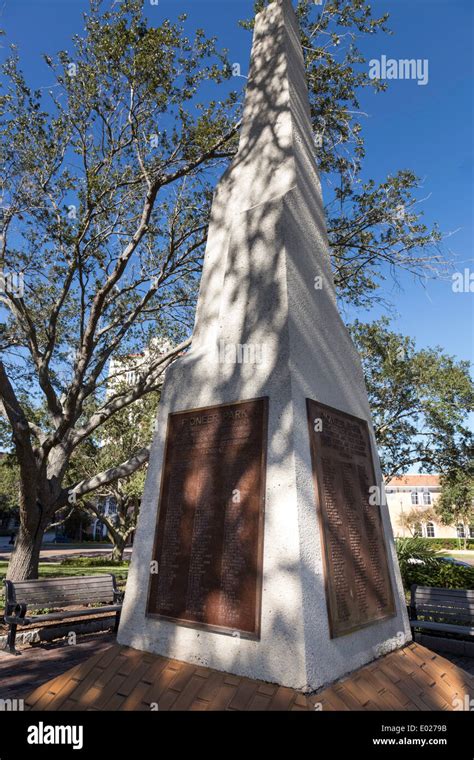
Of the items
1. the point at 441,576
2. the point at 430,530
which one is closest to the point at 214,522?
the point at 441,576

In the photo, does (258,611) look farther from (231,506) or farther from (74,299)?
(74,299)

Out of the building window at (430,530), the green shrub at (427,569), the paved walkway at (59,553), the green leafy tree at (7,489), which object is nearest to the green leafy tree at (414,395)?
the green shrub at (427,569)

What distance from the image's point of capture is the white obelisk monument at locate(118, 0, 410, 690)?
11.5 feet

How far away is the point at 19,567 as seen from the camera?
909 centimetres

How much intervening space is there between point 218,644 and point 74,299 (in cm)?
1334

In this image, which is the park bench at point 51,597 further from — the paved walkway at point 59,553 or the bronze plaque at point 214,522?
the paved walkway at point 59,553

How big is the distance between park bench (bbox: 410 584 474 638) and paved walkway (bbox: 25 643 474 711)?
3.58 meters

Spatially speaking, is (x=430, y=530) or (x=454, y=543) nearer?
(x=454, y=543)

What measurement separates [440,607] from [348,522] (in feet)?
15.8

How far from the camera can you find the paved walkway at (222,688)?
317 centimetres

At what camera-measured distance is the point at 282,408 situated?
4.04 meters

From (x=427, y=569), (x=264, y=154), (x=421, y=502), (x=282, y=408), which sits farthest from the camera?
(x=421, y=502)

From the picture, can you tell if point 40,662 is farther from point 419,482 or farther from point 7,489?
point 419,482
